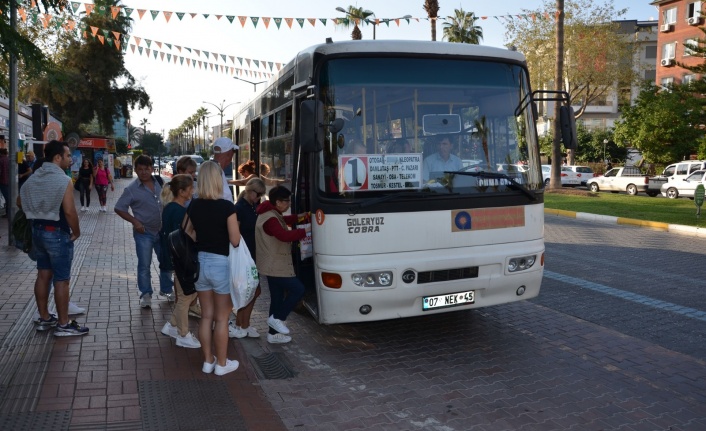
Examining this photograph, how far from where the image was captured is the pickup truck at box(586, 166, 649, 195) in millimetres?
32938

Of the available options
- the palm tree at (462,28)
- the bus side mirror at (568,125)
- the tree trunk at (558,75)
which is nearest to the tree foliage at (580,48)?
the palm tree at (462,28)

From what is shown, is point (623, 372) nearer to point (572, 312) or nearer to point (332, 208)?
point (572, 312)

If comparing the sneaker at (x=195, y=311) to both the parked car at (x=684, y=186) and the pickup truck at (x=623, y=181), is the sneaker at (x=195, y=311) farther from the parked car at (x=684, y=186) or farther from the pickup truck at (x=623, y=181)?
the pickup truck at (x=623, y=181)

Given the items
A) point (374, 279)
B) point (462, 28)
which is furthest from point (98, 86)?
point (374, 279)

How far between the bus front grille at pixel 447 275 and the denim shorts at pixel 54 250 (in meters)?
3.28

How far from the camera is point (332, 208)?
567 centimetres

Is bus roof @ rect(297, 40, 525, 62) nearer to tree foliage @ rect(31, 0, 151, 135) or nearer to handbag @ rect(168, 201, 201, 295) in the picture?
handbag @ rect(168, 201, 201, 295)

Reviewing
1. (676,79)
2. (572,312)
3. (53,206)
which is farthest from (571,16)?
(53,206)

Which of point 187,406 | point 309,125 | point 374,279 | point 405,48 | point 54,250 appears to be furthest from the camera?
point 54,250

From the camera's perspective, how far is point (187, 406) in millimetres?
4707

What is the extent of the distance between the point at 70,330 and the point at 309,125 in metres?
3.12

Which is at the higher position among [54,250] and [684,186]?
[54,250]

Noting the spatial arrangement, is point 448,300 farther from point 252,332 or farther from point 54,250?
point 54,250

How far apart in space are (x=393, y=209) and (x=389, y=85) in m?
1.15
